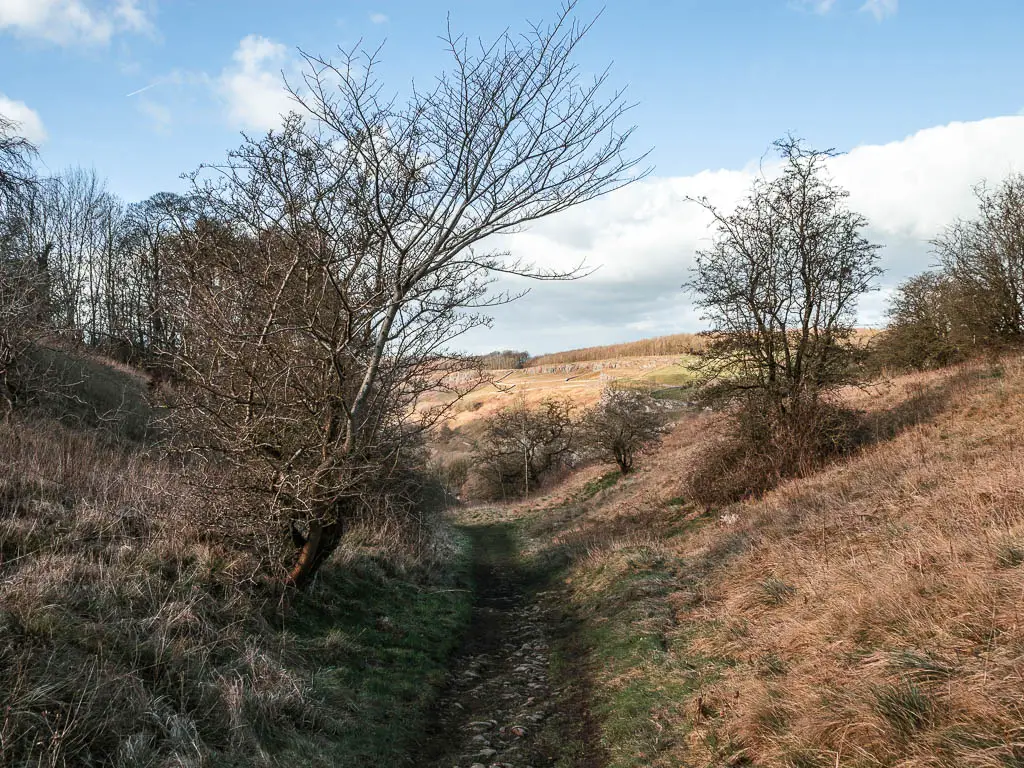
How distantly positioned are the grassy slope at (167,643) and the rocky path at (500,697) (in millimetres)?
312

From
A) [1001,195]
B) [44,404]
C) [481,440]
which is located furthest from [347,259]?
[481,440]

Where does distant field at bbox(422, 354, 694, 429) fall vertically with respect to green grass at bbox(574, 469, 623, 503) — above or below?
above

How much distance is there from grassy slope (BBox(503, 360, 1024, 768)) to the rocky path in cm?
66

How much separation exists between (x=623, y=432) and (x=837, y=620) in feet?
65.7

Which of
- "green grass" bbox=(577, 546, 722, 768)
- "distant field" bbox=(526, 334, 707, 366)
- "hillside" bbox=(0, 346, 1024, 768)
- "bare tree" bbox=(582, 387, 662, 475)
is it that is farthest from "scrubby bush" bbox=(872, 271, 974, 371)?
"distant field" bbox=(526, 334, 707, 366)

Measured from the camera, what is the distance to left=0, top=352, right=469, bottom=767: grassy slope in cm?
366

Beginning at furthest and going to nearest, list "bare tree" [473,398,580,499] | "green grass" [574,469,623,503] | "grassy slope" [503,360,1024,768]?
"bare tree" [473,398,580,499] → "green grass" [574,469,623,503] → "grassy slope" [503,360,1024,768]

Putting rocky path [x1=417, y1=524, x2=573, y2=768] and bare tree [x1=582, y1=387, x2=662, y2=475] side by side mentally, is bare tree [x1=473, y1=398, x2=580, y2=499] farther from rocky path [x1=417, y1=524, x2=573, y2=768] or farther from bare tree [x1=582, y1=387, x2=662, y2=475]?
rocky path [x1=417, y1=524, x2=573, y2=768]

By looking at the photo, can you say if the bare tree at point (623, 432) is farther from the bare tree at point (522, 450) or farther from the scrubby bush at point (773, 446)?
the scrubby bush at point (773, 446)

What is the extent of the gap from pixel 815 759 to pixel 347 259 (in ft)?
20.9

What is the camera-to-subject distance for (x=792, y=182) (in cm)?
1308

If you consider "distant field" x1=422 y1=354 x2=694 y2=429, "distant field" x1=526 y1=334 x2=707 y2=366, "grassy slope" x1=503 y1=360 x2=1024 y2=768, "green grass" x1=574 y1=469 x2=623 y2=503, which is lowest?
"green grass" x1=574 y1=469 x2=623 y2=503

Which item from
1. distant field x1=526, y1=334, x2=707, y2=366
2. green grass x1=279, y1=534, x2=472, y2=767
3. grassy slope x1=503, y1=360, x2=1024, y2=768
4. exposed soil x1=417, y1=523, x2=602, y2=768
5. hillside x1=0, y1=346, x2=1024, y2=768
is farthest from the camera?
distant field x1=526, y1=334, x2=707, y2=366

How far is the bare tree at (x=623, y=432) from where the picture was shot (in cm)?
2489
